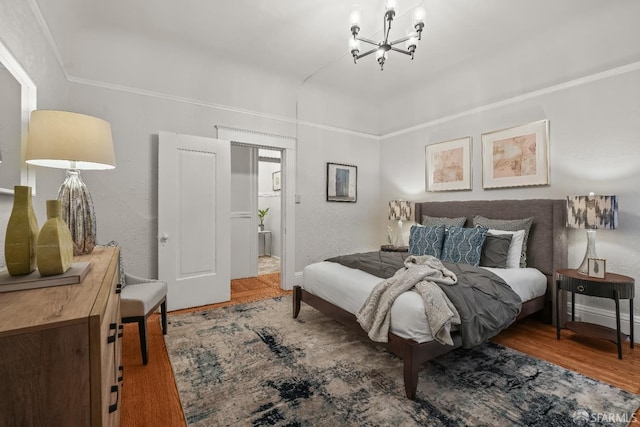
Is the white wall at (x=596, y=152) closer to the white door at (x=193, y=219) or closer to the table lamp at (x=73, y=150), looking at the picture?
the white door at (x=193, y=219)

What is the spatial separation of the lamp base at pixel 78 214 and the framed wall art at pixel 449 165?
4.06 m

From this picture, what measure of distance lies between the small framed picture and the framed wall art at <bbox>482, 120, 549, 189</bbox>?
39.8 inches

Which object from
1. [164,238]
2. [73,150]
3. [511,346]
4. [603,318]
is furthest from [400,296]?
[164,238]

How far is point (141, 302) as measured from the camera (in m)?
2.25

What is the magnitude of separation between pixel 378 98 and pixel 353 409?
4.64 meters

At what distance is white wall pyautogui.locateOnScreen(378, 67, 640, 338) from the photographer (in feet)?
8.98

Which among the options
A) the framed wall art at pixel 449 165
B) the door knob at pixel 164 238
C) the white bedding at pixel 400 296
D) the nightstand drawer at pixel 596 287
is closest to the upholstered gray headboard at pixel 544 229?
the white bedding at pixel 400 296

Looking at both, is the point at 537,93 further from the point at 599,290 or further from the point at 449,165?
the point at 599,290

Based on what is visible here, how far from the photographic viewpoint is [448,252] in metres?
3.37

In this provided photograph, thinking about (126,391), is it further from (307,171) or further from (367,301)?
(307,171)

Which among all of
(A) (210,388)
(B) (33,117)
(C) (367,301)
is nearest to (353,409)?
(C) (367,301)

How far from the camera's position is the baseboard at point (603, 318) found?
270 centimetres

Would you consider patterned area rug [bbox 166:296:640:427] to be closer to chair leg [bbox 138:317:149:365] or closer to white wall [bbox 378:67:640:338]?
chair leg [bbox 138:317:149:365]

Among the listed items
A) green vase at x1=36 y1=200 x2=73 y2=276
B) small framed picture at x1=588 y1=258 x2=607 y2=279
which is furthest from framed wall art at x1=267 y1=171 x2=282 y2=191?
green vase at x1=36 y1=200 x2=73 y2=276
